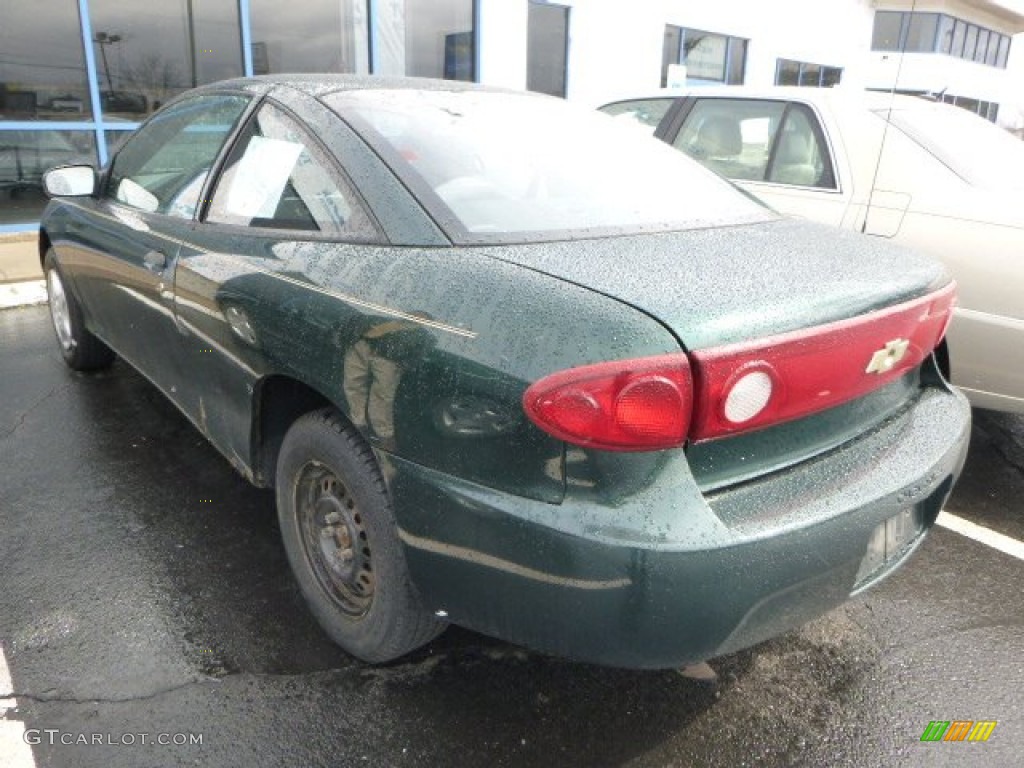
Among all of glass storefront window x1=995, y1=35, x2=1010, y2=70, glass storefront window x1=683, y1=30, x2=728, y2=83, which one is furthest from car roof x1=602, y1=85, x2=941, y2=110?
glass storefront window x1=995, y1=35, x2=1010, y2=70

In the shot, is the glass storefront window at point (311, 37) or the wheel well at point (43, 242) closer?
the wheel well at point (43, 242)

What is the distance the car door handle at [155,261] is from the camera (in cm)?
276

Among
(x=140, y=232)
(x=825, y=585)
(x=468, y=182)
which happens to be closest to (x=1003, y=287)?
(x=825, y=585)

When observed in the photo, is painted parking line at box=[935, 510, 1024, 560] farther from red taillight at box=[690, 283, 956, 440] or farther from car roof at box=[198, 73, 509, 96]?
car roof at box=[198, 73, 509, 96]

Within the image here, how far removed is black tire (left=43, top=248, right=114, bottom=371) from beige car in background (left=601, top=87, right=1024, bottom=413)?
119 inches

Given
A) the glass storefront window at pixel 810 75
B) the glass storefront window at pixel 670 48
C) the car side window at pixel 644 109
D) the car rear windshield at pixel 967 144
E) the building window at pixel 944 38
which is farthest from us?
the building window at pixel 944 38

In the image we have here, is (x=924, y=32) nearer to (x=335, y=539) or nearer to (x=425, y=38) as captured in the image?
(x=425, y=38)

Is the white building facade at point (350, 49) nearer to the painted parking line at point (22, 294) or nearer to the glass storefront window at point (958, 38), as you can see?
the painted parking line at point (22, 294)

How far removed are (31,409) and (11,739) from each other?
242 centimetres

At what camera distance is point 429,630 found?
2068 millimetres

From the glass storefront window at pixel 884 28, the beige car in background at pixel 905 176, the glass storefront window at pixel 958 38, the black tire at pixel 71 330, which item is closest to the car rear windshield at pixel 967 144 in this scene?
the beige car in background at pixel 905 176

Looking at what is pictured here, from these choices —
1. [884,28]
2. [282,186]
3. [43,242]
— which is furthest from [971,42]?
[282,186]

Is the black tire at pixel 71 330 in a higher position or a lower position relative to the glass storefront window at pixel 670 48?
lower

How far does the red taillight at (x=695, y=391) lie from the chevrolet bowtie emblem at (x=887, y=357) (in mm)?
118
